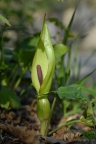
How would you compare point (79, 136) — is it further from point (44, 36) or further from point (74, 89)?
point (44, 36)

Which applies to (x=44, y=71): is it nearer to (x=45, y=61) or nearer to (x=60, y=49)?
(x=45, y=61)

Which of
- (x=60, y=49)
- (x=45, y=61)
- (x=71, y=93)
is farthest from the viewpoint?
(x=60, y=49)

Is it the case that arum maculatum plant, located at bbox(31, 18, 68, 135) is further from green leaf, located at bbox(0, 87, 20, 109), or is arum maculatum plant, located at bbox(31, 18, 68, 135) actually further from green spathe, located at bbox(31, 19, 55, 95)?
green leaf, located at bbox(0, 87, 20, 109)

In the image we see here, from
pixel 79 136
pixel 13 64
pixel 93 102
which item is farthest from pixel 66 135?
pixel 13 64

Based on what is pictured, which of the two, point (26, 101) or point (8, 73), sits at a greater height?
point (8, 73)

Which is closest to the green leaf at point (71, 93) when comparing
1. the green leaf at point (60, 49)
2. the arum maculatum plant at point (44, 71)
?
the arum maculatum plant at point (44, 71)

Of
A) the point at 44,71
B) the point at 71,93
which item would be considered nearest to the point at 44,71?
the point at 44,71
